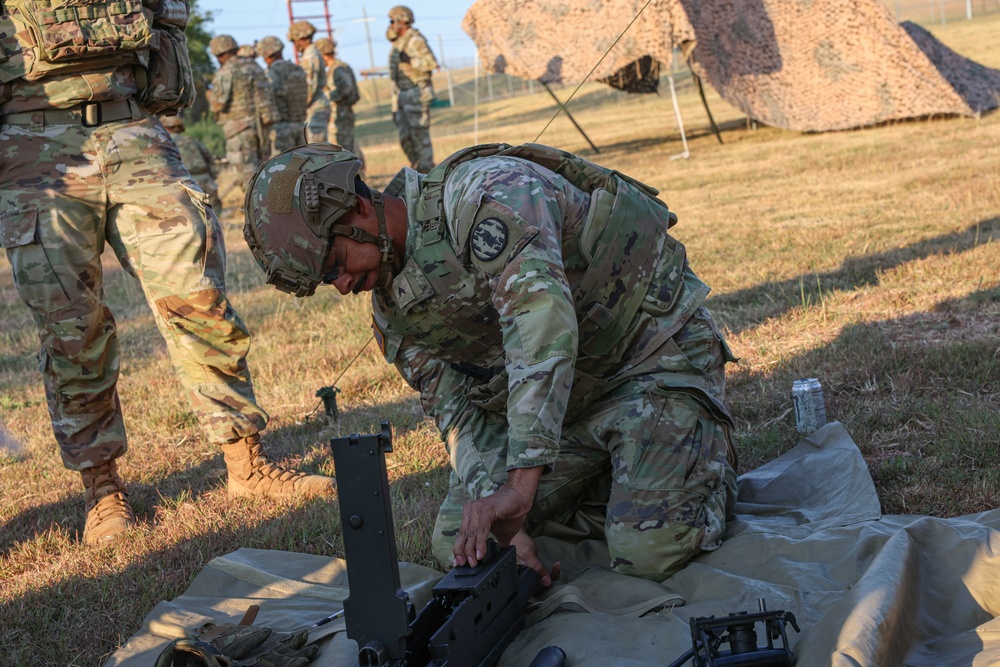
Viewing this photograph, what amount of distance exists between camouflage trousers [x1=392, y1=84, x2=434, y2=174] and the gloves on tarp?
1504 centimetres

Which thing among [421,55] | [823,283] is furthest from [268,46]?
[823,283]

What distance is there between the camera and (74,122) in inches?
170

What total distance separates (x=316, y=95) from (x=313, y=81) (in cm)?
28

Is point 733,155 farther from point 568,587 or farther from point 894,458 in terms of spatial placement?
point 568,587

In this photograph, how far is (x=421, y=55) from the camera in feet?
58.2

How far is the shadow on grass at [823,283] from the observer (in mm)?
6391

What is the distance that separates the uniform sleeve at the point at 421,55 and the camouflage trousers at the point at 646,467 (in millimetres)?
14948

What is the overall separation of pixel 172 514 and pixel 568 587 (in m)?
2.15

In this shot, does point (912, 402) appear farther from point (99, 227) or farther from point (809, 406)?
point (99, 227)

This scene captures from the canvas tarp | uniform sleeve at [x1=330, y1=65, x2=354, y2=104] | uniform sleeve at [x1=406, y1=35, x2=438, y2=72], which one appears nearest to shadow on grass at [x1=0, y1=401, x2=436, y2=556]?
the canvas tarp

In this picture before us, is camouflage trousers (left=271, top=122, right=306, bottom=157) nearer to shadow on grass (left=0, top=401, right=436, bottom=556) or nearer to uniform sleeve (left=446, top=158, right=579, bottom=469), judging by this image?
shadow on grass (left=0, top=401, right=436, bottom=556)

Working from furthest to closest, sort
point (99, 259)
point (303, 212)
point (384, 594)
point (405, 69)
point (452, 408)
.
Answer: point (405, 69) < point (99, 259) < point (452, 408) < point (303, 212) < point (384, 594)

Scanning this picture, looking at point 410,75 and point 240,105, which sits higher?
point 410,75

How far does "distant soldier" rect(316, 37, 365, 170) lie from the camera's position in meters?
18.4
